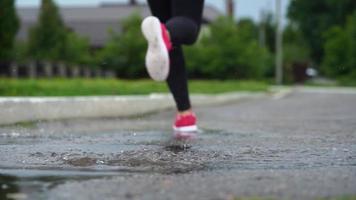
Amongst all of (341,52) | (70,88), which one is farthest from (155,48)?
(341,52)

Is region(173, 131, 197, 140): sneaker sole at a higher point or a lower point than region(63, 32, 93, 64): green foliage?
higher

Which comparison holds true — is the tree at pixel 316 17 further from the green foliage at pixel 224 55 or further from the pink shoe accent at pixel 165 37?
the pink shoe accent at pixel 165 37

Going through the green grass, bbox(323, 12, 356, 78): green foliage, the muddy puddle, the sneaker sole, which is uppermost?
the muddy puddle

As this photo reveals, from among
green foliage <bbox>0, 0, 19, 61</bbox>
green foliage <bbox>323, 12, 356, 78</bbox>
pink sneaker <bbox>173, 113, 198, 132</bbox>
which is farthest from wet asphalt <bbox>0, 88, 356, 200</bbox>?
green foliage <bbox>323, 12, 356, 78</bbox>

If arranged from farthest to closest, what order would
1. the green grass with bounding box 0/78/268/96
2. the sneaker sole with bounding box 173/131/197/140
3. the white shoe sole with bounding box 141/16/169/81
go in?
the green grass with bounding box 0/78/268/96, the sneaker sole with bounding box 173/131/197/140, the white shoe sole with bounding box 141/16/169/81

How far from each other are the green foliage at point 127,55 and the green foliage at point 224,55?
2605 mm

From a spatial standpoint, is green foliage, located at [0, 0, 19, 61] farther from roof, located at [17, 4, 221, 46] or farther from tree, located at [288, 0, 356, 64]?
tree, located at [288, 0, 356, 64]

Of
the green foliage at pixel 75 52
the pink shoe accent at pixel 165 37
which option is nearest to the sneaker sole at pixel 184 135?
the pink shoe accent at pixel 165 37

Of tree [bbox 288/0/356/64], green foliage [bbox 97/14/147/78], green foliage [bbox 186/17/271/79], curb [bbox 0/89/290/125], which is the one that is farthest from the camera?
tree [bbox 288/0/356/64]

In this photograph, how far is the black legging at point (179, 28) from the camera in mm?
5207

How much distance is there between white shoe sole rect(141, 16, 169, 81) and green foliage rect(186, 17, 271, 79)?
2968 cm

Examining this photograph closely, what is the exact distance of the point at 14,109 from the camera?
7090 millimetres

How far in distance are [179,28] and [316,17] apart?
65.2 metres

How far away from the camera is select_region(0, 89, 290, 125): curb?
7.09 m
